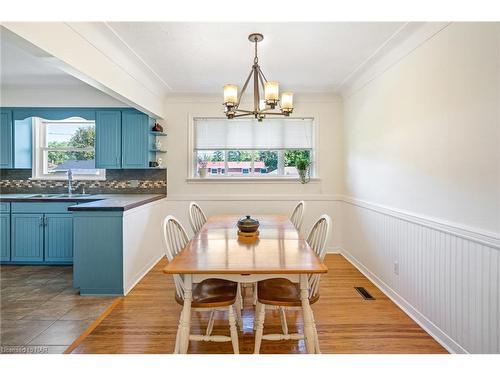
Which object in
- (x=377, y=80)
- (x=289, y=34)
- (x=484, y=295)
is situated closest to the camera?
(x=484, y=295)

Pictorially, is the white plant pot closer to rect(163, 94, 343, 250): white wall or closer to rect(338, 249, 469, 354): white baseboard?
rect(163, 94, 343, 250): white wall

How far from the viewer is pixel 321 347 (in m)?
2.01

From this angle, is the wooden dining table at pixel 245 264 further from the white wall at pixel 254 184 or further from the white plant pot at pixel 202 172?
the white plant pot at pixel 202 172

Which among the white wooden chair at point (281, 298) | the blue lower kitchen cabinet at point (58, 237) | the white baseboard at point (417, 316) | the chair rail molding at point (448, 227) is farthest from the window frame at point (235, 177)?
the white wooden chair at point (281, 298)

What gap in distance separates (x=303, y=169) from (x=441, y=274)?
7.85 ft

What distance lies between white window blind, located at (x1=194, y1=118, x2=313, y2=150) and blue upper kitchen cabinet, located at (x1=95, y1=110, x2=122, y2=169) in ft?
3.58

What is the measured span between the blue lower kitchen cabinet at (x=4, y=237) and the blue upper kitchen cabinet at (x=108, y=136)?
4.20 feet

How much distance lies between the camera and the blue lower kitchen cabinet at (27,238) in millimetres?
3625

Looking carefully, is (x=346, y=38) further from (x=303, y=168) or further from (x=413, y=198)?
(x=303, y=168)

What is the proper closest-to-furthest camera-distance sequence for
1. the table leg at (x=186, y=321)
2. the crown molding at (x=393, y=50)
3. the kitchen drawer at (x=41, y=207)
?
the table leg at (x=186, y=321), the crown molding at (x=393, y=50), the kitchen drawer at (x=41, y=207)

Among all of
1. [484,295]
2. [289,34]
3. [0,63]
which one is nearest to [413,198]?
[484,295]

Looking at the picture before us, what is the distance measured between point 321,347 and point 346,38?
2.53 m

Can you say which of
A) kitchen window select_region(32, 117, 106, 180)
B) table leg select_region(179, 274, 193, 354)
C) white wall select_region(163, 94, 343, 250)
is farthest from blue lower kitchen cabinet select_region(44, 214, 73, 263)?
table leg select_region(179, 274, 193, 354)

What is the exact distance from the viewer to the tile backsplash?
420cm
